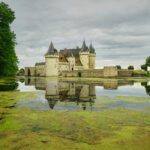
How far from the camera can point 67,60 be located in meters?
59.1

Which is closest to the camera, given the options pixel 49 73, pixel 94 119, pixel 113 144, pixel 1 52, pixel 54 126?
pixel 113 144

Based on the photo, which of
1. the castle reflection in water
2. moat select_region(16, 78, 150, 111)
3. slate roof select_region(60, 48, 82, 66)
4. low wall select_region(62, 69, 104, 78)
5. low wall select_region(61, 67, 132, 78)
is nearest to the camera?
moat select_region(16, 78, 150, 111)

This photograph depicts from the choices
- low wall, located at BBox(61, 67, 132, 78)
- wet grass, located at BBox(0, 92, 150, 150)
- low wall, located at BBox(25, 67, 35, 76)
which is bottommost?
wet grass, located at BBox(0, 92, 150, 150)

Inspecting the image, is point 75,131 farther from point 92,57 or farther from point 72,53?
point 92,57

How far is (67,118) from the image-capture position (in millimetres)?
4812

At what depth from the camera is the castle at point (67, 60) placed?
50.9 m

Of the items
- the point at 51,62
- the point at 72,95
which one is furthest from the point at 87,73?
the point at 72,95

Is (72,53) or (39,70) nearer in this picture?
(72,53)

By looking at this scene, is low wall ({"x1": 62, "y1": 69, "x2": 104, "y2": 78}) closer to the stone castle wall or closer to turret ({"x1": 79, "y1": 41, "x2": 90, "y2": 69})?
turret ({"x1": 79, "y1": 41, "x2": 90, "y2": 69})

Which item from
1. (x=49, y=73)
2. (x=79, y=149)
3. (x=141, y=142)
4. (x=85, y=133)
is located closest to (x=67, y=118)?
(x=85, y=133)

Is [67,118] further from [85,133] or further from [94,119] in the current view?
[85,133]

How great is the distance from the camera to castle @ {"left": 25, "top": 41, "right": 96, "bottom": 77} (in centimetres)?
5088

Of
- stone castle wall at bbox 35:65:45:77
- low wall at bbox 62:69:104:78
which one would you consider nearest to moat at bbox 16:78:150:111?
low wall at bbox 62:69:104:78

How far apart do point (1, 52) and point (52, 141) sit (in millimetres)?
20966
